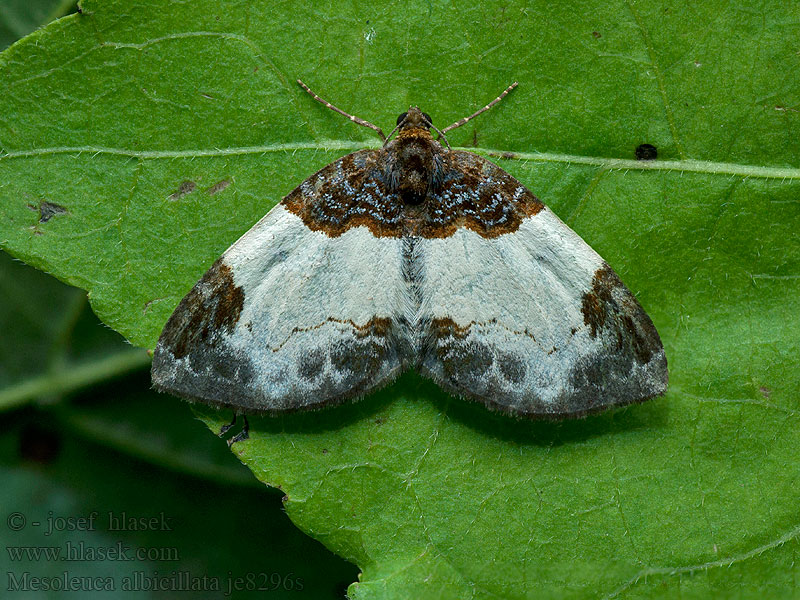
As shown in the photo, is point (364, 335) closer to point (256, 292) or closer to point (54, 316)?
point (256, 292)

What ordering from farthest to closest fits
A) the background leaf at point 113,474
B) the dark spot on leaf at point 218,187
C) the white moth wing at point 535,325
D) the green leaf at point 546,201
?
1. the background leaf at point 113,474
2. the dark spot on leaf at point 218,187
3. the green leaf at point 546,201
4. the white moth wing at point 535,325

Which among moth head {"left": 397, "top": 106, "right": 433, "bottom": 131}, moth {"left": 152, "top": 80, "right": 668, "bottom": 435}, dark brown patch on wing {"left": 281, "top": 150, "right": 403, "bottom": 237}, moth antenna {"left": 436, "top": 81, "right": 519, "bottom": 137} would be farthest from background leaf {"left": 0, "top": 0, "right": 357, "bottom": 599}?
moth antenna {"left": 436, "top": 81, "right": 519, "bottom": 137}

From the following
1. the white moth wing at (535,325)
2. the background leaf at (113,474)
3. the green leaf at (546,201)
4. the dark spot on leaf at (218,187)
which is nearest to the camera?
the white moth wing at (535,325)

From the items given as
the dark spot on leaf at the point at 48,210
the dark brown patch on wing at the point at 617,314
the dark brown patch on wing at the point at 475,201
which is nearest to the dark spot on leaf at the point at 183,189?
the dark spot on leaf at the point at 48,210

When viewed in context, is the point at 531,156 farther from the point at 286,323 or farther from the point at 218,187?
the point at 218,187

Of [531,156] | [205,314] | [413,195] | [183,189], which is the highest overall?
[531,156]

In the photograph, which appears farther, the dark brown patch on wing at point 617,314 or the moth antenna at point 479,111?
the moth antenna at point 479,111

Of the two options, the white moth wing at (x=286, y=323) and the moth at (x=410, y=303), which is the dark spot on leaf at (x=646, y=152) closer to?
the moth at (x=410, y=303)

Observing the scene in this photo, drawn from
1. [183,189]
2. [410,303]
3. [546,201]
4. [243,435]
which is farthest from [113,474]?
[546,201]

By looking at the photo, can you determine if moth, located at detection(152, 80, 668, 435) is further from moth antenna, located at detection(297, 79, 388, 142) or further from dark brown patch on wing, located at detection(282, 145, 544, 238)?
moth antenna, located at detection(297, 79, 388, 142)
